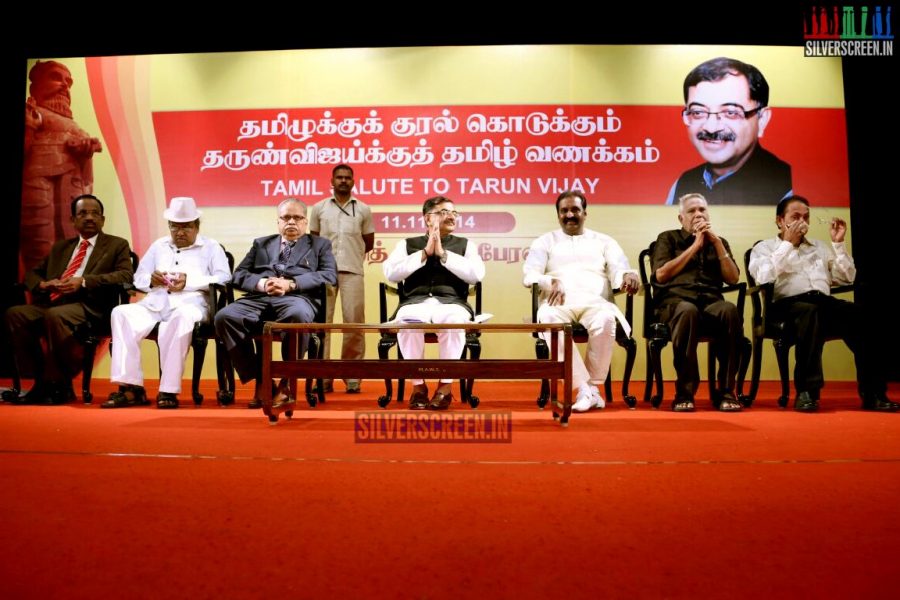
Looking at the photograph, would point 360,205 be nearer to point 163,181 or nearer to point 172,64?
point 163,181

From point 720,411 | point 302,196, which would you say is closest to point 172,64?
point 302,196

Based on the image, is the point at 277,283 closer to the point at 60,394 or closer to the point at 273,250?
the point at 273,250

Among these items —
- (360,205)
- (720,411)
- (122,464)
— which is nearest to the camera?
(122,464)

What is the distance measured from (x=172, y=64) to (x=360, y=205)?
84.8 inches

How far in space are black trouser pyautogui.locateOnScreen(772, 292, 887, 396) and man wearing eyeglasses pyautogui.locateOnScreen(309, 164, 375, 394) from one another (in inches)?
113

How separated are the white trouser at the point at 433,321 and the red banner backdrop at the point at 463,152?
76.0 inches

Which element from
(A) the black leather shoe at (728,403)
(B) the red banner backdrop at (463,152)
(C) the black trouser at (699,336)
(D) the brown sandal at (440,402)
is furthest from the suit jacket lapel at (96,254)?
(A) the black leather shoe at (728,403)

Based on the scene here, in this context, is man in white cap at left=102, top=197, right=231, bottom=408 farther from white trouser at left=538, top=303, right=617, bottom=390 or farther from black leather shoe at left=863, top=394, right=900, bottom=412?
black leather shoe at left=863, top=394, right=900, bottom=412

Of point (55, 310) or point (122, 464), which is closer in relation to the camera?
point (122, 464)

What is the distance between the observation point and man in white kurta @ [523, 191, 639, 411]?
3.78 metres

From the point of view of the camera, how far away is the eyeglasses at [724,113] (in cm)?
541

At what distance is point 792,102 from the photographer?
5.44 metres

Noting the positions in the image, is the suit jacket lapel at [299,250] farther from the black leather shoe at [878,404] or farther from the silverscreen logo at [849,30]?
the silverscreen logo at [849,30]

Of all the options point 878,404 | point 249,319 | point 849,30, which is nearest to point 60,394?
point 249,319
